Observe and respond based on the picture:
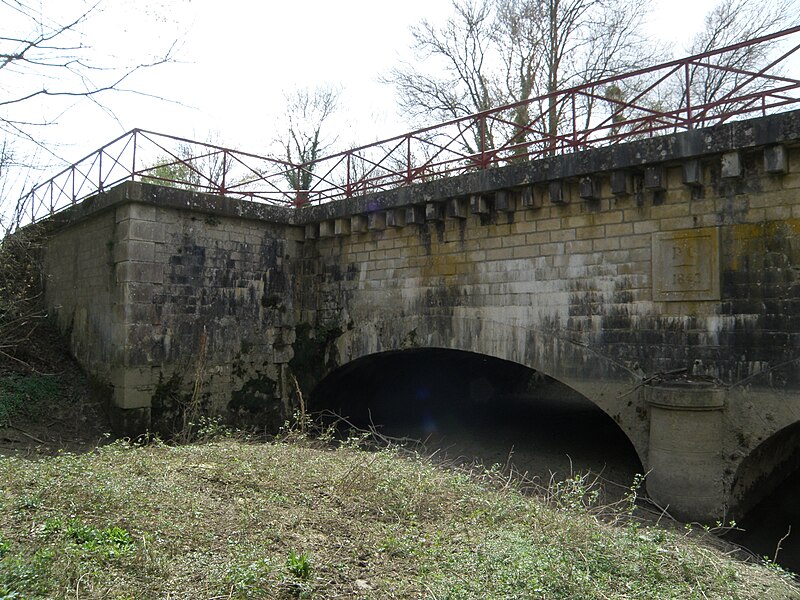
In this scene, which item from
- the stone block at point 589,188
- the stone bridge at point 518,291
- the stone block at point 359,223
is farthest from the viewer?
the stone block at point 359,223

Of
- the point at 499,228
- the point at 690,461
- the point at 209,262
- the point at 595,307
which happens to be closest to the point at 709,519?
the point at 690,461

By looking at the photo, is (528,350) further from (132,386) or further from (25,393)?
(25,393)

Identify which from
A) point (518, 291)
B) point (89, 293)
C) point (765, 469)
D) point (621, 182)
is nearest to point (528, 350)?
point (518, 291)

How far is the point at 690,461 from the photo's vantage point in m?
6.34

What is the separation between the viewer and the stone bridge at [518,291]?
6156 mm

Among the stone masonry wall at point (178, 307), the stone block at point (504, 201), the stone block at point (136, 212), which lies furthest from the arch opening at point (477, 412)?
the stone block at point (136, 212)

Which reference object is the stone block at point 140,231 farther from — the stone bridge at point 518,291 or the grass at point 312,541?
the grass at point 312,541

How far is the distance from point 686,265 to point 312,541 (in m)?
4.84

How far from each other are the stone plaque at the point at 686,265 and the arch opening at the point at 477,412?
9.02ft

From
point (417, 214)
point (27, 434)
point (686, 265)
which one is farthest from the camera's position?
point (417, 214)

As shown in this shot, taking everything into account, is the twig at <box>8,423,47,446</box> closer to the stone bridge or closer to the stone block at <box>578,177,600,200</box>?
the stone bridge

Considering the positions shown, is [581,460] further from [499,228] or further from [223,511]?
[223,511]

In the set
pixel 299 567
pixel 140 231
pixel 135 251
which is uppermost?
pixel 140 231

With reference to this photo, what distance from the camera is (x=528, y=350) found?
775 centimetres
